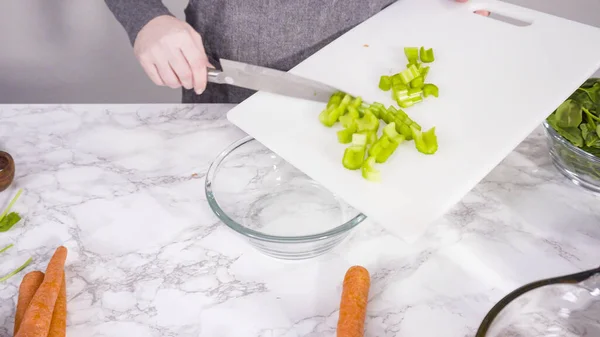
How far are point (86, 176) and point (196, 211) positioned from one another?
0.87 feet

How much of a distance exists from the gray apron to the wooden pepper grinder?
0.57 meters

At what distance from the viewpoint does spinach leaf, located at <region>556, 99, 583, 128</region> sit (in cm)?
106

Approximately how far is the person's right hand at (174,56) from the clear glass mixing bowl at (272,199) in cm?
17

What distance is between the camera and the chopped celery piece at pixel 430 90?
111 centimetres

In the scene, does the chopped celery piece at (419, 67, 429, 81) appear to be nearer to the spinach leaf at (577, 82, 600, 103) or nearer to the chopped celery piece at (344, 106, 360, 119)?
the chopped celery piece at (344, 106, 360, 119)

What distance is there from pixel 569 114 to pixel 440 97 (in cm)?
25

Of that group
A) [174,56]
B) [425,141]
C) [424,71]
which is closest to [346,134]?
[425,141]

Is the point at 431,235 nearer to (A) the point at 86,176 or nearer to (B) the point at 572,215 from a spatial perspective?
(B) the point at 572,215

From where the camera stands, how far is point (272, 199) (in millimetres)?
1076

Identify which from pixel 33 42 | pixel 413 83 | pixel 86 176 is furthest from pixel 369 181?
pixel 33 42

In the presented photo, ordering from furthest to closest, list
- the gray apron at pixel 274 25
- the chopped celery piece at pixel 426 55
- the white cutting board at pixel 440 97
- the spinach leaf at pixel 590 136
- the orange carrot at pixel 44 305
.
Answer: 1. the gray apron at pixel 274 25
2. the chopped celery piece at pixel 426 55
3. the spinach leaf at pixel 590 136
4. the white cutting board at pixel 440 97
5. the orange carrot at pixel 44 305

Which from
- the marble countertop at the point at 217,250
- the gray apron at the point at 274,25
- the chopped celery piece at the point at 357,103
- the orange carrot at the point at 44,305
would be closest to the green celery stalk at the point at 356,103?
the chopped celery piece at the point at 357,103

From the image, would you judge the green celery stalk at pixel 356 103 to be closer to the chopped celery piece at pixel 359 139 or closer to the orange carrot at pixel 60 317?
the chopped celery piece at pixel 359 139

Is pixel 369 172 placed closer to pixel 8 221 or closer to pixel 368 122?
pixel 368 122
